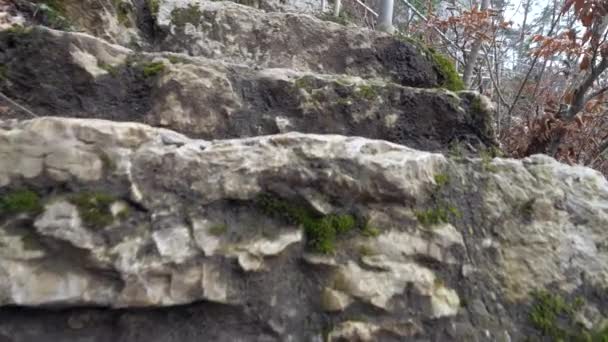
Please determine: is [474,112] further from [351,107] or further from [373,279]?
[373,279]

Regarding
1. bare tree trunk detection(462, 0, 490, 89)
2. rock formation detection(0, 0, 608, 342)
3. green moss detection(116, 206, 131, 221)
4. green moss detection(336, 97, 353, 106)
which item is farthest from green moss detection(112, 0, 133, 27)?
bare tree trunk detection(462, 0, 490, 89)

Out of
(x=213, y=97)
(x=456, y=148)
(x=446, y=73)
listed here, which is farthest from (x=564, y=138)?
(x=213, y=97)

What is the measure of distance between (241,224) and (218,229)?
81 millimetres

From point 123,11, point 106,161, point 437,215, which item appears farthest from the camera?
point 123,11

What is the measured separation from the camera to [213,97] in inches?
70.2

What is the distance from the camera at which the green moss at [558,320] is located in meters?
1.34

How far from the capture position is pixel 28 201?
114 centimetres

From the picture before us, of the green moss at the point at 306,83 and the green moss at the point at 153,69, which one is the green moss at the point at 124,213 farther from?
the green moss at the point at 306,83

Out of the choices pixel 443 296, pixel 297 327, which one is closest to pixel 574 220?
pixel 443 296

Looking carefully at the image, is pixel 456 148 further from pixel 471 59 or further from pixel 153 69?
pixel 471 59

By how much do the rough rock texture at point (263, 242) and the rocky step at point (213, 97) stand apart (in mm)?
431

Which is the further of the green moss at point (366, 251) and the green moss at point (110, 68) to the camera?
the green moss at point (110, 68)

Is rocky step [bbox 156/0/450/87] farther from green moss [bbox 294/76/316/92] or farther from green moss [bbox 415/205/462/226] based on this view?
green moss [bbox 415/205/462/226]

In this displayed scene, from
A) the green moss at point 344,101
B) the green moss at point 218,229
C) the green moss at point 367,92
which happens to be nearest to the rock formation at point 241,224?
the green moss at point 218,229
